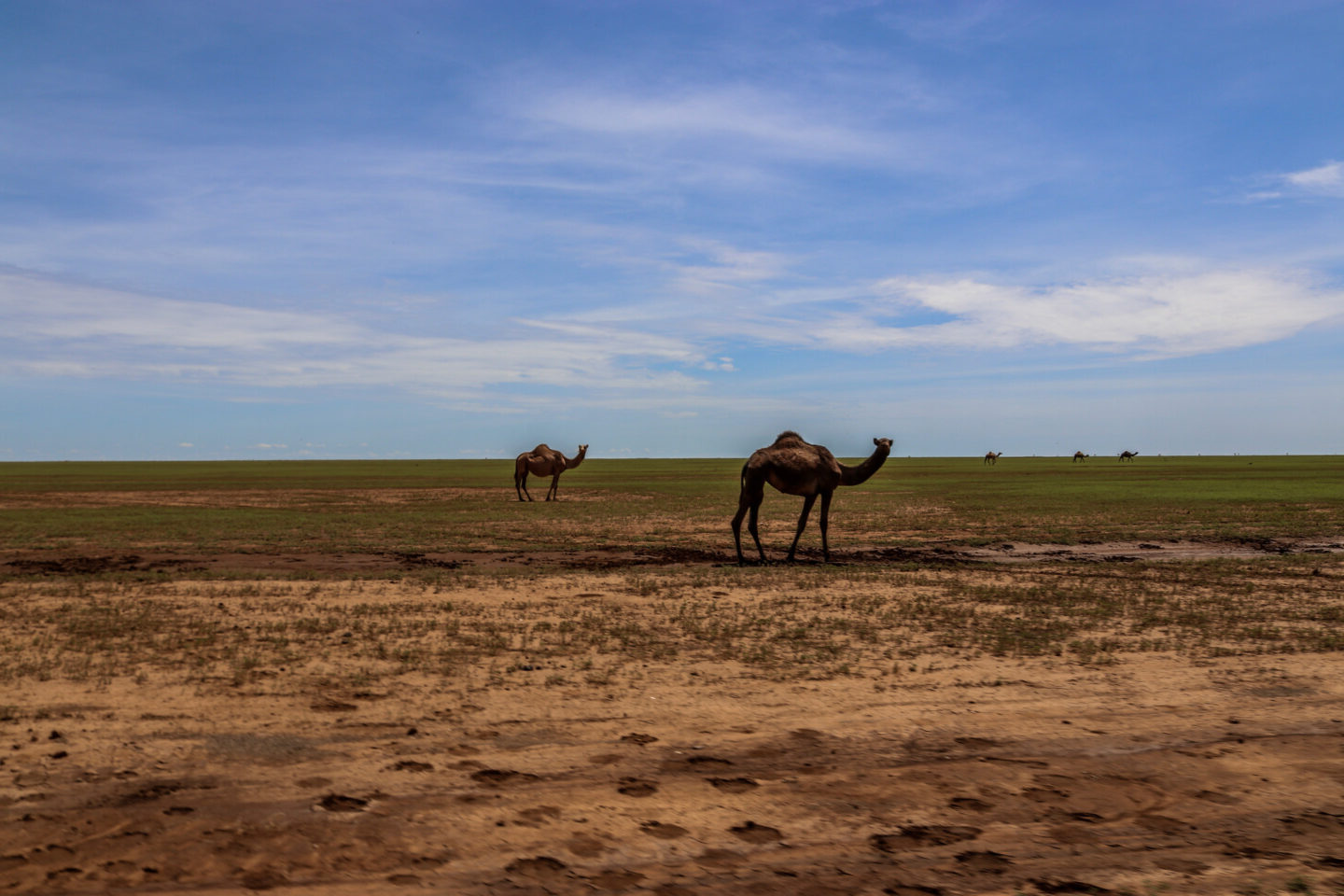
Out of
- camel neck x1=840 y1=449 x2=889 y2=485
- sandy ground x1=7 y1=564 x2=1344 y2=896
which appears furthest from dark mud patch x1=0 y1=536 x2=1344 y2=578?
sandy ground x1=7 y1=564 x2=1344 y2=896

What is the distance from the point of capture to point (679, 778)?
5.81 metres

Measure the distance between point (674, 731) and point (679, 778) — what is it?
106 cm

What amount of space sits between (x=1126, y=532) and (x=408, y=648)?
21201 millimetres

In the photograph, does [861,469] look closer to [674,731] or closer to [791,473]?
[791,473]

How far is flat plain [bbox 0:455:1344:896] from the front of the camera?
15.2ft

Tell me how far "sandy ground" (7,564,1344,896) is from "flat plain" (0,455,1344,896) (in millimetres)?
29

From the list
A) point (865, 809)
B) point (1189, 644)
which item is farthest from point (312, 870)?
point (1189, 644)

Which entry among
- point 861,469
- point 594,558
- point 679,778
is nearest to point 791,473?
point 861,469

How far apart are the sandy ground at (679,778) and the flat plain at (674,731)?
0.03 metres

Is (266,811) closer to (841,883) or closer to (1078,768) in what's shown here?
(841,883)

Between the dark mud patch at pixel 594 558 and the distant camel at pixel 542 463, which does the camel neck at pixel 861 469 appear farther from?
the distant camel at pixel 542 463

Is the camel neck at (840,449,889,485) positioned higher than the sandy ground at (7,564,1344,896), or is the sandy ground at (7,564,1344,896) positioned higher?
the camel neck at (840,449,889,485)

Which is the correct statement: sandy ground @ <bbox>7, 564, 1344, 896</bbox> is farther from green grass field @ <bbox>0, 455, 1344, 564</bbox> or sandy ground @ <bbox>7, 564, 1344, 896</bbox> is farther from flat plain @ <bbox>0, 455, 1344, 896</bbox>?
green grass field @ <bbox>0, 455, 1344, 564</bbox>

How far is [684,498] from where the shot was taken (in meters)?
44.2
